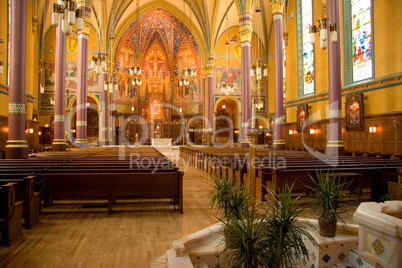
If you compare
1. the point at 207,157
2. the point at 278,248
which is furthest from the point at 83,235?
the point at 207,157

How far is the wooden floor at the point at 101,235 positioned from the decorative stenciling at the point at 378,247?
2.52m

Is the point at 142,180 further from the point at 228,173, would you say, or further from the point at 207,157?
the point at 207,157

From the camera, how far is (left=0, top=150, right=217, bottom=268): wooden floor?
360 centimetres

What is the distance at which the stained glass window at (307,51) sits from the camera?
19816mm

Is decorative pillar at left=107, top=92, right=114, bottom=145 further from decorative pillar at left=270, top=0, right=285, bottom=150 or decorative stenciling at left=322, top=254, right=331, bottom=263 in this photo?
decorative stenciling at left=322, top=254, right=331, bottom=263

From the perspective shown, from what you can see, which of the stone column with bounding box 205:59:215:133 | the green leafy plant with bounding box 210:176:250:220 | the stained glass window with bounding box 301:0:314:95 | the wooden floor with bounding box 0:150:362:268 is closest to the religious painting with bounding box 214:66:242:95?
the stone column with bounding box 205:59:215:133

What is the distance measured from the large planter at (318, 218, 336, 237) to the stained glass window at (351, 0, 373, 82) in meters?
13.5

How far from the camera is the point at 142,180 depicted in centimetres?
589

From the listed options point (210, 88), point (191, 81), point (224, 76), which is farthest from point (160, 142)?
point (224, 76)

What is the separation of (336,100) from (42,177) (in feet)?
35.5

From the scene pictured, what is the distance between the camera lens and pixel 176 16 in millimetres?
30219

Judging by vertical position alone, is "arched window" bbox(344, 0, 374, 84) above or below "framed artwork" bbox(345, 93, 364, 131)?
above

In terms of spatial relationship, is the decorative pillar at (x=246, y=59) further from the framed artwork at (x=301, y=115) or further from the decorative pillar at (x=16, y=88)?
the decorative pillar at (x=16, y=88)

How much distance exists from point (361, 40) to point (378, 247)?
1547 centimetres
